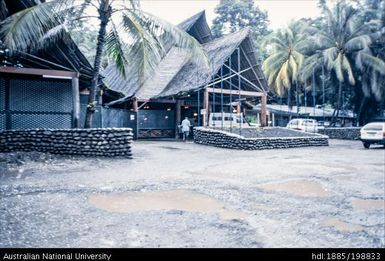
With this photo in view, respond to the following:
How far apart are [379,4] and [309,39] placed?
9.68 m

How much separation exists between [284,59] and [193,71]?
60.3ft

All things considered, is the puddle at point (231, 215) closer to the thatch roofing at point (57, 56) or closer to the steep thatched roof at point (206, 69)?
the thatch roofing at point (57, 56)

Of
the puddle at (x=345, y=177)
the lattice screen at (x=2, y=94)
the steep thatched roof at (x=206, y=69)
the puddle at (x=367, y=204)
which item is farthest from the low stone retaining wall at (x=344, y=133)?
the lattice screen at (x=2, y=94)

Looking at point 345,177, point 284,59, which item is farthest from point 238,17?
point 345,177

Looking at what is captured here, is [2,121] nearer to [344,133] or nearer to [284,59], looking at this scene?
[344,133]

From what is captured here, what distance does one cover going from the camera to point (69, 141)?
1168 cm

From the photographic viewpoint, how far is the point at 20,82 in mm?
13547

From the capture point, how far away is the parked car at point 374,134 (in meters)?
18.3

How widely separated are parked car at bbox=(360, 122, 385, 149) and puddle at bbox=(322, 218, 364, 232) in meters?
15.9

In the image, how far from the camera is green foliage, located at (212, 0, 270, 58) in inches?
2089

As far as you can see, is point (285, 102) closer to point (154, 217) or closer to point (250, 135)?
point (250, 135)

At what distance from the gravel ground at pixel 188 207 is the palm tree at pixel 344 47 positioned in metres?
25.2

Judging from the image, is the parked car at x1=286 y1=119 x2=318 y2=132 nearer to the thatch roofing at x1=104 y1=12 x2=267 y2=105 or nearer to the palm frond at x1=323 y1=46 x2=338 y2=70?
the palm frond at x1=323 y1=46 x2=338 y2=70
